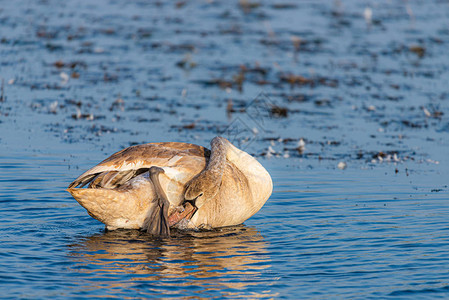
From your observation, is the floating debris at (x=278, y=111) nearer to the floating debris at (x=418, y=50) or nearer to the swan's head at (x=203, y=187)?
the swan's head at (x=203, y=187)

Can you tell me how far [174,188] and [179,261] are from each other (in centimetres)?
103

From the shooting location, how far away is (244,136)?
1274cm

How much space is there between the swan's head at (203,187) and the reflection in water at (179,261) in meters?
0.48

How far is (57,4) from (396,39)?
478 inches

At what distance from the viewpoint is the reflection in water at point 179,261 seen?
6.23 metres

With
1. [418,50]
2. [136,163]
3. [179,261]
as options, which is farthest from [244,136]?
[418,50]

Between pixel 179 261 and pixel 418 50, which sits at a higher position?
pixel 418 50

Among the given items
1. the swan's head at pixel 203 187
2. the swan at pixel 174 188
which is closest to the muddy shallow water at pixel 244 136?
the swan at pixel 174 188

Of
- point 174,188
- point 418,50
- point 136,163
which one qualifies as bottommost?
point 174,188

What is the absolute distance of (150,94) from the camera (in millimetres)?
14961

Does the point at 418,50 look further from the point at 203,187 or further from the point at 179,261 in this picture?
the point at 179,261

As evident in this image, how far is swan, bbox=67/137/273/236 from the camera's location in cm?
738

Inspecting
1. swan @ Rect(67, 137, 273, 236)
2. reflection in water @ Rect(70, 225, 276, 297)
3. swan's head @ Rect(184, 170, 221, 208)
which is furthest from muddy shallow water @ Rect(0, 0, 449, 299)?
swan's head @ Rect(184, 170, 221, 208)

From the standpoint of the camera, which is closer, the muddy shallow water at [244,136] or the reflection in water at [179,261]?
the reflection in water at [179,261]
